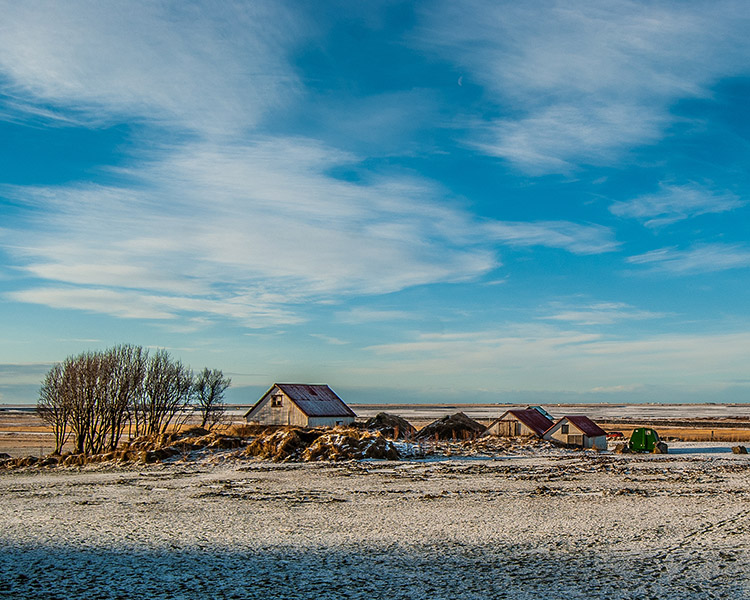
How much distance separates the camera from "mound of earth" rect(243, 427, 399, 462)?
38625 millimetres

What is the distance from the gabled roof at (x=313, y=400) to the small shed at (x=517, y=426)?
1380cm

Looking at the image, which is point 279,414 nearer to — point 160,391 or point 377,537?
point 160,391

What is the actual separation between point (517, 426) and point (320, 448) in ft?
78.6

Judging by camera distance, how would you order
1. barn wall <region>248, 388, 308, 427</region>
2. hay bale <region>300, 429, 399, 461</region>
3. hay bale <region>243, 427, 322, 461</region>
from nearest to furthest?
hay bale <region>300, 429, 399, 461</region>
hay bale <region>243, 427, 322, 461</region>
barn wall <region>248, 388, 308, 427</region>

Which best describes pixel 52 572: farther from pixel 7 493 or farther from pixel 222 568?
pixel 7 493

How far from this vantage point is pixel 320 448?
129 feet

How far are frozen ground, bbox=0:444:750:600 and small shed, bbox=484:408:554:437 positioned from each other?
82.5ft

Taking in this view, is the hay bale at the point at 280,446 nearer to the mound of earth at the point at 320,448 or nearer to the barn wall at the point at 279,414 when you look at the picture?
the mound of earth at the point at 320,448

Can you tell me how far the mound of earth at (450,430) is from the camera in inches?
2287

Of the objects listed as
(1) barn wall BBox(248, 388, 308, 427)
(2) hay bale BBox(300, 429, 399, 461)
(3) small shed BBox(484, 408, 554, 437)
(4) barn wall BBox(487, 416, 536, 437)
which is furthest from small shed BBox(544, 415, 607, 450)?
(1) barn wall BBox(248, 388, 308, 427)

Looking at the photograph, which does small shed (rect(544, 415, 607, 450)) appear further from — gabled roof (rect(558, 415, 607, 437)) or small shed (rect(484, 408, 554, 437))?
small shed (rect(484, 408, 554, 437))

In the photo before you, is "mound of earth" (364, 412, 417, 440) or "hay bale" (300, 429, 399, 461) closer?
"hay bale" (300, 429, 399, 461)

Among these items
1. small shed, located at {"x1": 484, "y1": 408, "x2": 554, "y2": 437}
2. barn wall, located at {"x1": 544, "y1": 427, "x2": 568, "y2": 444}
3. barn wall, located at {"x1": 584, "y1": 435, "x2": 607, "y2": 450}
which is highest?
small shed, located at {"x1": 484, "y1": 408, "x2": 554, "y2": 437}

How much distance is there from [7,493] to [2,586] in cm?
1719
